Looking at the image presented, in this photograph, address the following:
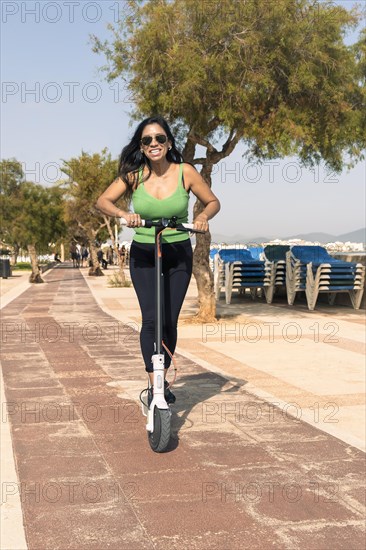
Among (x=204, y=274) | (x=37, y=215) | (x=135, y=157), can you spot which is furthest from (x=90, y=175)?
(x=135, y=157)

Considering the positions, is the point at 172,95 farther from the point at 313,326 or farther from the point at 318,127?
the point at 313,326

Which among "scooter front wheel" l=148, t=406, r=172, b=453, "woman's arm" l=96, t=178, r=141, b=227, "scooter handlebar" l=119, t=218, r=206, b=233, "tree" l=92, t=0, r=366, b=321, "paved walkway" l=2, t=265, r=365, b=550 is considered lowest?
"paved walkway" l=2, t=265, r=365, b=550

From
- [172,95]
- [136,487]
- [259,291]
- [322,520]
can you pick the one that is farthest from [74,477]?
[259,291]

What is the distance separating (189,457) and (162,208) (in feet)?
5.13

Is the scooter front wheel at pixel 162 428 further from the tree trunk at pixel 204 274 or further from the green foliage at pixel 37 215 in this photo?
the green foliage at pixel 37 215

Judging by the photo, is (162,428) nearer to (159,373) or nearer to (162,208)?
(159,373)

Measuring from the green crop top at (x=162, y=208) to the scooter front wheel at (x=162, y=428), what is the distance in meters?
1.08

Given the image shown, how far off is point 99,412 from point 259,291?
1462 cm

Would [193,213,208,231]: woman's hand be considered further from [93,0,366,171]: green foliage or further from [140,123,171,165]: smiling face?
[93,0,366,171]: green foliage

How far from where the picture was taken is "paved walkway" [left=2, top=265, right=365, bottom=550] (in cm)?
309

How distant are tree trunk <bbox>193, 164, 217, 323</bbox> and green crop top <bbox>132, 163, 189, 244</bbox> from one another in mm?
7675

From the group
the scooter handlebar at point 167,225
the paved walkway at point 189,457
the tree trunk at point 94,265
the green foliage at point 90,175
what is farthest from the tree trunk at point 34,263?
the scooter handlebar at point 167,225

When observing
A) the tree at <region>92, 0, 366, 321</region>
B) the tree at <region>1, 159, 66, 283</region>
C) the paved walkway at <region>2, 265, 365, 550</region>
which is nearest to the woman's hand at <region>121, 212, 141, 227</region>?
the paved walkway at <region>2, 265, 365, 550</region>

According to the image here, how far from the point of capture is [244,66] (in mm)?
10641
